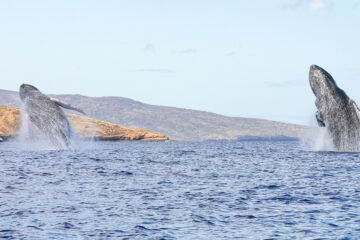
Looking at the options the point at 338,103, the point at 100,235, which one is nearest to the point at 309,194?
the point at 100,235

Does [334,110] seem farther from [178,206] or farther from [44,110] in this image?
[178,206]

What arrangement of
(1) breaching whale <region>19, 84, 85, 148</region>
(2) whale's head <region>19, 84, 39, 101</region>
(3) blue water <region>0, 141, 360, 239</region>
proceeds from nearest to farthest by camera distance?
(3) blue water <region>0, 141, 360, 239</region>
(1) breaching whale <region>19, 84, 85, 148</region>
(2) whale's head <region>19, 84, 39, 101</region>

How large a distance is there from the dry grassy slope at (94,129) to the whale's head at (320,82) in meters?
99.4

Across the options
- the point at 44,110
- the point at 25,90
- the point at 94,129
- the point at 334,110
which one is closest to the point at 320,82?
the point at 334,110

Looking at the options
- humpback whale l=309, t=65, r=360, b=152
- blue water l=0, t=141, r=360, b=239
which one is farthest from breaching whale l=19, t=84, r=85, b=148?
humpback whale l=309, t=65, r=360, b=152

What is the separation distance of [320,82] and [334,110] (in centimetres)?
236

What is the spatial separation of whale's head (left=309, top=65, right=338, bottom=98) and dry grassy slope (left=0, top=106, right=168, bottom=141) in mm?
99400

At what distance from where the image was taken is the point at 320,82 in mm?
40500

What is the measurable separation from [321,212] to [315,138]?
32522 mm

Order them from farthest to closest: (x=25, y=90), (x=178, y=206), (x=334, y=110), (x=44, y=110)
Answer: (x=25, y=90) → (x=44, y=110) → (x=334, y=110) → (x=178, y=206)

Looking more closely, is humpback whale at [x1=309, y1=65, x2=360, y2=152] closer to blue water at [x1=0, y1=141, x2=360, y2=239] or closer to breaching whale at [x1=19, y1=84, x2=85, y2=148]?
blue water at [x1=0, y1=141, x2=360, y2=239]

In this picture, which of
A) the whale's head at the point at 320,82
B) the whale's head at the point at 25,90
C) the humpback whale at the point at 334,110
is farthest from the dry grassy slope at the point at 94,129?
the humpback whale at the point at 334,110

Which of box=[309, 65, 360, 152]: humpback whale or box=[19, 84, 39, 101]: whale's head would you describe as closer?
box=[309, 65, 360, 152]: humpback whale

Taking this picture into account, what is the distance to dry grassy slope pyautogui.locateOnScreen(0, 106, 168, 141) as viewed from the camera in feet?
438
